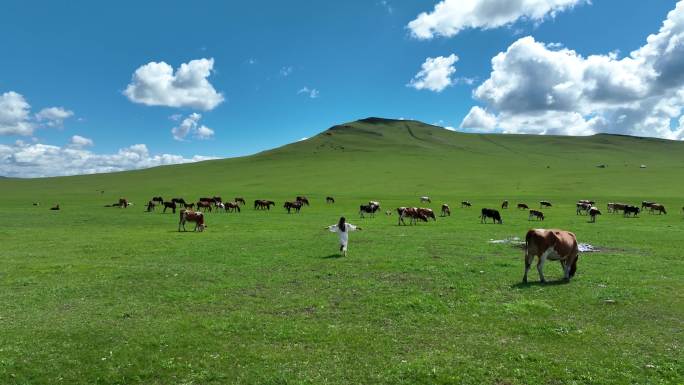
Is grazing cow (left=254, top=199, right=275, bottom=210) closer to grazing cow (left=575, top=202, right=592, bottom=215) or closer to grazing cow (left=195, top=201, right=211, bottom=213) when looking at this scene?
grazing cow (left=195, top=201, right=211, bottom=213)

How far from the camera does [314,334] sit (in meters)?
11.6

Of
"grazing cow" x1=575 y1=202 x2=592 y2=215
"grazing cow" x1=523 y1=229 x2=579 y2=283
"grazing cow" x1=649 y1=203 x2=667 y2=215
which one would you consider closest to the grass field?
"grazing cow" x1=523 y1=229 x2=579 y2=283

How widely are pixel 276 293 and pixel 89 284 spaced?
725cm

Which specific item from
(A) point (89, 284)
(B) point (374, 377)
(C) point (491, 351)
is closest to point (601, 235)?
(C) point (491, 351)

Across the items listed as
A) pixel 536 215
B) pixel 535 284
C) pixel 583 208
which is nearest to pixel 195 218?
pixel 535 284

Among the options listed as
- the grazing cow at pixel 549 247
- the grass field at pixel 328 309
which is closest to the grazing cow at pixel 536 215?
the grass field at pixel 328 309

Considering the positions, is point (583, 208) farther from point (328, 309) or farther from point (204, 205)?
point (328, 309)

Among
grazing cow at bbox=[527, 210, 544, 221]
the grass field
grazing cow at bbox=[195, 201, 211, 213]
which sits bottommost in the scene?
the grass field

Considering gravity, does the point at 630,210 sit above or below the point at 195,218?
above

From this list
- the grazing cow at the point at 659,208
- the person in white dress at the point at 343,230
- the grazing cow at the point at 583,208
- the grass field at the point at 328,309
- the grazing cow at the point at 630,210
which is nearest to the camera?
the grass field at the point at 328,309

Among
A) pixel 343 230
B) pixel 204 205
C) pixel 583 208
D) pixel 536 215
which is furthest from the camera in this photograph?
pixel 583 208

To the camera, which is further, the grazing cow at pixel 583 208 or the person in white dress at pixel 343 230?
the grazing cow at pixel 583 208

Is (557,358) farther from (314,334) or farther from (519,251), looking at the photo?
(519,251)

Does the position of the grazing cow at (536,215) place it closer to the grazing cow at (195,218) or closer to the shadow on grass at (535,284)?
the shadow on grass at (535,284)
